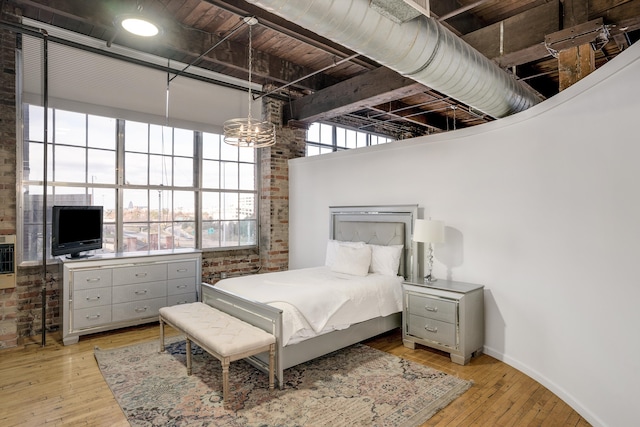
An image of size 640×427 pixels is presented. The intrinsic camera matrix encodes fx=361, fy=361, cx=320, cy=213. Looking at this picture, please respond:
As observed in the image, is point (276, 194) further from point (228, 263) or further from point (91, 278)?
point (91, 278)

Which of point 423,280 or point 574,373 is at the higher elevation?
point 423,280

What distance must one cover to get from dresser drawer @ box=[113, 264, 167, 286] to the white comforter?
1.16 meters

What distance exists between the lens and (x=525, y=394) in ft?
9.55

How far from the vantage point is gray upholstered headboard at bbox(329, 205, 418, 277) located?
443 cm

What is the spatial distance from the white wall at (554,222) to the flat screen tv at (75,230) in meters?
3.57

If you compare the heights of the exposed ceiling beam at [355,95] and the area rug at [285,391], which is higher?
the exposed ceiling beam at [355,95]

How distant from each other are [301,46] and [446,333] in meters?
3.90

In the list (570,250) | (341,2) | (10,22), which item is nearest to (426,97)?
(570,250)

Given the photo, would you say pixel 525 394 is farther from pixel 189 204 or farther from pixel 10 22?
pixel 10 22

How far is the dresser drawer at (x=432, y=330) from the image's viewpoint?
11.5 feet

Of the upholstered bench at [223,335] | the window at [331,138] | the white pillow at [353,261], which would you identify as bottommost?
the upholstered bench at [223,335]

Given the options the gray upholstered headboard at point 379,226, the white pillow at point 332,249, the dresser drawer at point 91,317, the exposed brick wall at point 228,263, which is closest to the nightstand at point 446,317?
the gray upholstered headboard at point 379,226

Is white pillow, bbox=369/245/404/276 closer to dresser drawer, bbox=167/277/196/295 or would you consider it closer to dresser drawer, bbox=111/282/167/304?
dresser drawer, bbox=167/277/196/295

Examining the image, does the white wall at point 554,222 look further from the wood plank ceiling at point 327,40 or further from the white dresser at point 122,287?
the white dresser at point 122,287
